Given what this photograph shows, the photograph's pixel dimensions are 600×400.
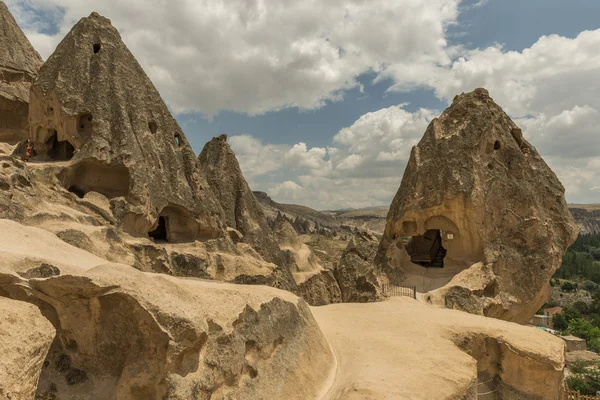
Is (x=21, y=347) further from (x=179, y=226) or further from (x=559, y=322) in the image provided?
(x=559, y=322)

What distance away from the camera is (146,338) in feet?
16.6

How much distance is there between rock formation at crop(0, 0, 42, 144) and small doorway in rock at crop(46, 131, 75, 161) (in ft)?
21.8

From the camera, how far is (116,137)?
14.6m

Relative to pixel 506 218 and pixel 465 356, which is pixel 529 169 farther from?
pixel 465 356

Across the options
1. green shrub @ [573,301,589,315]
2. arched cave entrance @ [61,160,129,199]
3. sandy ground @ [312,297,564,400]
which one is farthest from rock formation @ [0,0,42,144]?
green shrub @ [573,301,589,315]

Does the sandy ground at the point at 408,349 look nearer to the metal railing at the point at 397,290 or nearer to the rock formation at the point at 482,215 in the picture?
the metal railing at the point at 397,290

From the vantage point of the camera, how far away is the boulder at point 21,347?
329 centimetres

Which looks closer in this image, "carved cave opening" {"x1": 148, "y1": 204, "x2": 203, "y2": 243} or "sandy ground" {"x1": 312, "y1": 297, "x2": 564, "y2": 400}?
"sandy ground" {"x1": 312, "y1": 297, "x2": 564, "y2": 400}

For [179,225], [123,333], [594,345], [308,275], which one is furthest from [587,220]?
[123,333]

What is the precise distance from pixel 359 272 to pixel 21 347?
1565cm

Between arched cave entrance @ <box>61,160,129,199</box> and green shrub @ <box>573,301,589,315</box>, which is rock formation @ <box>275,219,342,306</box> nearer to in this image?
arched cave entrance @ <box>61,160,129,199</box>

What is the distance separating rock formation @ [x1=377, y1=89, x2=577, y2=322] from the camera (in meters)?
15.5

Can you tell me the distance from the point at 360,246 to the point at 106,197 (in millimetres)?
11681

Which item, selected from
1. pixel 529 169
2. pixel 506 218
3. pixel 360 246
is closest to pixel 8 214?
pixel 360 246
